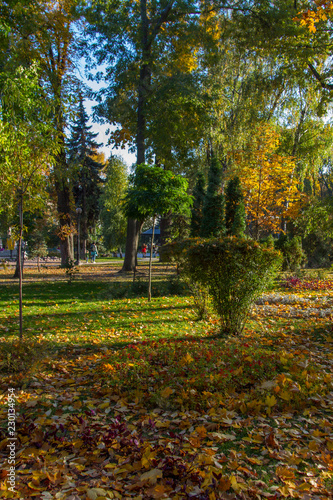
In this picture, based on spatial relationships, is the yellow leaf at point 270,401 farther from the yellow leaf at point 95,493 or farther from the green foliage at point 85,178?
the green foliage at point 85,178

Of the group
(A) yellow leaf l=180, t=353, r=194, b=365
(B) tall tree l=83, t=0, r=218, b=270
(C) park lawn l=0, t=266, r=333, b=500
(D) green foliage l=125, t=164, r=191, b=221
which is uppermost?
(B) tall tree l=83, t=0, r=218, b=270

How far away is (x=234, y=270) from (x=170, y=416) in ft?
8.96

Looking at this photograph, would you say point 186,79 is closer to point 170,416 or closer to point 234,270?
point 234,270

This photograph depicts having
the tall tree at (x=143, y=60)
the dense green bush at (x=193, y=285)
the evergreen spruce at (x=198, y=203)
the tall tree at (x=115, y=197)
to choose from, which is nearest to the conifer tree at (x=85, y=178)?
the tall tree at (x=115, y=197)

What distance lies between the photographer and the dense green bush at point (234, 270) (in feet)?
17.3

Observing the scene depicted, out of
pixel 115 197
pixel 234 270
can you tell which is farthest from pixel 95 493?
pixel 115 197

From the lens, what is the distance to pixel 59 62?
1570 cm

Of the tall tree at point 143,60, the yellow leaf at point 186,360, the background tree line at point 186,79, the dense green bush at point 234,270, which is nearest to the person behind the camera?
the yellow leaf at point 186,360

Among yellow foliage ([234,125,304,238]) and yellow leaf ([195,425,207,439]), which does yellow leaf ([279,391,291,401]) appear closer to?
yellow leaf ([195,425,207,439])

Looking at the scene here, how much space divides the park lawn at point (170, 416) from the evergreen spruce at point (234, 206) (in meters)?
10.6

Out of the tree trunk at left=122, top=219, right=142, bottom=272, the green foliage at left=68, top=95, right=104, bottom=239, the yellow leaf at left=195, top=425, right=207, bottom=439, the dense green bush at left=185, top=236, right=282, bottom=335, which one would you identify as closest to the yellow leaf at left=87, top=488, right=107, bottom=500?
the yellow leaf at left=195, top=425, right=207, bottom=439

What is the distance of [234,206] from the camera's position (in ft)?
56.2

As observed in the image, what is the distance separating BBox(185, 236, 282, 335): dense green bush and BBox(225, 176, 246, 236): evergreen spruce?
35.8 feet

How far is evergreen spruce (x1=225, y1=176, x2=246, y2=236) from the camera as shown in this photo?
16.2 m
